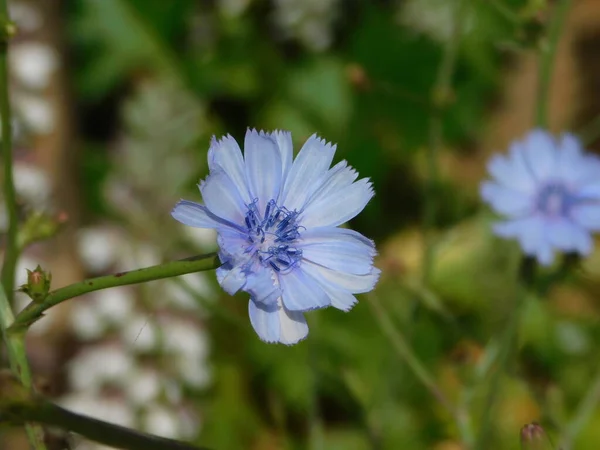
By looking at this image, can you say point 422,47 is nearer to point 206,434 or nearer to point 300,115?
point 300,115

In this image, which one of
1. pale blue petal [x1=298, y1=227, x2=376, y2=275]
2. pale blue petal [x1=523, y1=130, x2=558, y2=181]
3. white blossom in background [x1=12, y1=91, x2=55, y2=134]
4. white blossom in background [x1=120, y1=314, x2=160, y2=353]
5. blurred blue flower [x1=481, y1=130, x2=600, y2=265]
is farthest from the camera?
white blossom in background [x1=12, y1=91, x2=55, y2=134]

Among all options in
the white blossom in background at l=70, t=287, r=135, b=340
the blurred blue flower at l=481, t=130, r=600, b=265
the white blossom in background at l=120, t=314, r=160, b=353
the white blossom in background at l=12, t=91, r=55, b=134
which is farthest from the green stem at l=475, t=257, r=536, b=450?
the white blossom in background at l=12, t=91, r=55, b=134

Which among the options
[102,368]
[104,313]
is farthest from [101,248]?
[102,368]

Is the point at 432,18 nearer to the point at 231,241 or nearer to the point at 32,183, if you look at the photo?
the point at 32,183

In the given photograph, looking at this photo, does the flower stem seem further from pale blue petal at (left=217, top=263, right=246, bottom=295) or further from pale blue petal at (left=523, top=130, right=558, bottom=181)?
pale blue petal at (left=523, top=130, right=558, bottom=181)

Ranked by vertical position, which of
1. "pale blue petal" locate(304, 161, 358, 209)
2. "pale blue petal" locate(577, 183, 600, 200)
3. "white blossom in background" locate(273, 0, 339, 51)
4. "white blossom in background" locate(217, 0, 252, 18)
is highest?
"white blossom in background" locate(217, 0, 252, 18)

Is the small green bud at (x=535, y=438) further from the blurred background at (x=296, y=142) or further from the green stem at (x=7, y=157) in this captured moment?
the blurred background at (x=296, y=142)
